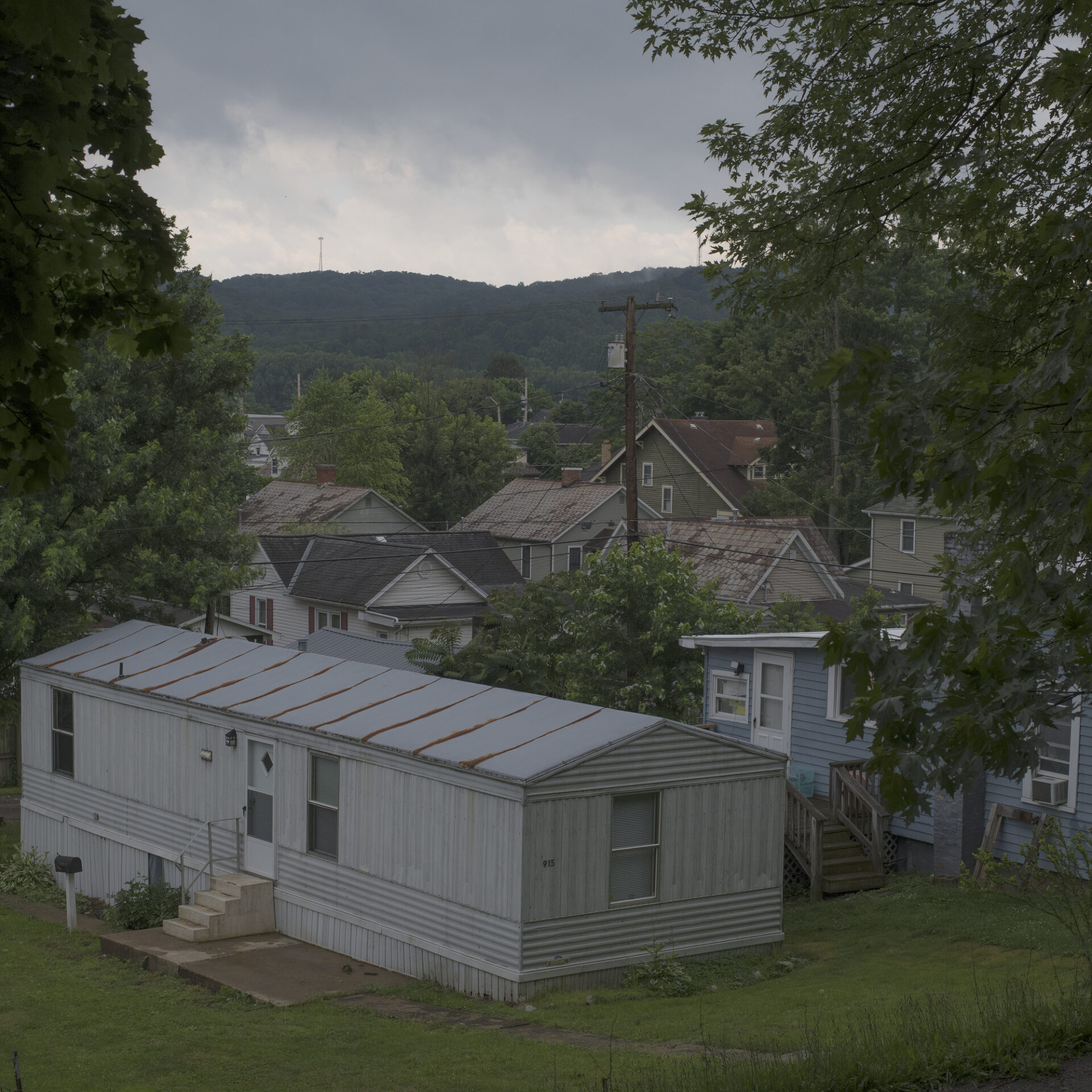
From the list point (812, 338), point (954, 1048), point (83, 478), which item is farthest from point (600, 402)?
point (954, 1048)

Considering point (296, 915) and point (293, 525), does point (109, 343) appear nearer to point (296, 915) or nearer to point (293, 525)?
point (296, 915)

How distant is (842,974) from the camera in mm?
13297

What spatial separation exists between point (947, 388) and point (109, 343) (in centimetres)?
399

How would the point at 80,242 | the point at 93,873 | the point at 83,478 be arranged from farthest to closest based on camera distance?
the point at 83,478 → the point at 93,873 → the point at 80,242

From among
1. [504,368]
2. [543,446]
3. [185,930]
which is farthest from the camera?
[504,368]

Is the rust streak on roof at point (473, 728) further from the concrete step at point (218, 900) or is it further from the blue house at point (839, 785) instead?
the concrete step at point (218, 900)

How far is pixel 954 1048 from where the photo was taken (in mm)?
7191

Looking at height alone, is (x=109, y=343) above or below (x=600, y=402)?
below

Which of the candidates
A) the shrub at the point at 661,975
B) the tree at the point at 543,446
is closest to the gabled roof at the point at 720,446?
the tree at the point at 543,446

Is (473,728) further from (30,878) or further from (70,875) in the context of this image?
(30,878)

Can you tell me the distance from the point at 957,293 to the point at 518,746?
682 centimetres

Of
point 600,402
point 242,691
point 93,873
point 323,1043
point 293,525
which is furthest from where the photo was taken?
point 600,402

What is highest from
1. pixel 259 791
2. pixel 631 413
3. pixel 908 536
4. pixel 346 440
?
pixel 346 440

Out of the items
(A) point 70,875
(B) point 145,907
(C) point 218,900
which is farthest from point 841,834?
(A) point 70,875
